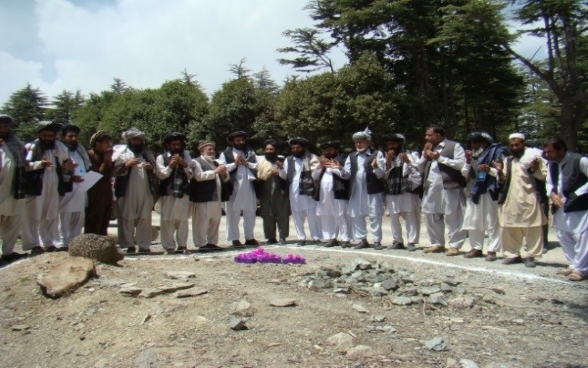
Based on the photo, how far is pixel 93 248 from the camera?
5812 mm

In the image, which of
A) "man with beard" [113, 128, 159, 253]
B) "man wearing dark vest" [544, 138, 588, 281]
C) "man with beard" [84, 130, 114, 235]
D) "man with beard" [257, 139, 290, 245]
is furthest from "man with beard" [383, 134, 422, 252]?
"man with beard" [84, 130, 114, 235]

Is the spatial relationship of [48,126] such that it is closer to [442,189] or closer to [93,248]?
[93,248]

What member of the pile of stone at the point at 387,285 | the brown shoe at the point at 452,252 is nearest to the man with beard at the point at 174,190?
the pile of stone at the point at 387,285

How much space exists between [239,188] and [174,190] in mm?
1225

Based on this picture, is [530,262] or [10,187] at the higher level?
[10,187]

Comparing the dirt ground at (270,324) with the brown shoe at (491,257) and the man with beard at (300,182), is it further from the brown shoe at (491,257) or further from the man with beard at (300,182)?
the man with beard at (300,182)

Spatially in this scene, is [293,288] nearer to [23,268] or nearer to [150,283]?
[150,283]

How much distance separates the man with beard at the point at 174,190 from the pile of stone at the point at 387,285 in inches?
122

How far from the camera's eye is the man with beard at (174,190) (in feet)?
26.2

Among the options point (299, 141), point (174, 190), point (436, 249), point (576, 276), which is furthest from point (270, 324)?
point (299, 141)

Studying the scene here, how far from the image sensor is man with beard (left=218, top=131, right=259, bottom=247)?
8.80 meters

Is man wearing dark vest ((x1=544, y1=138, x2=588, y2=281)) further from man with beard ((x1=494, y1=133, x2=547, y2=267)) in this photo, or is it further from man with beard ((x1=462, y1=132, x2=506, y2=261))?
man with beard ((x1=462, y1=132, x2=506, y2=261))

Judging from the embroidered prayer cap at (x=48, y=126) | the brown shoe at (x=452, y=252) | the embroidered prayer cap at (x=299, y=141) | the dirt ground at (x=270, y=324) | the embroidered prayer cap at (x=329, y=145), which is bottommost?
the dirt ground at (x=270, y=324)

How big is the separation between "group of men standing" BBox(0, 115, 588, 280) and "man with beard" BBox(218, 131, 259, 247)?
0.02 meters
